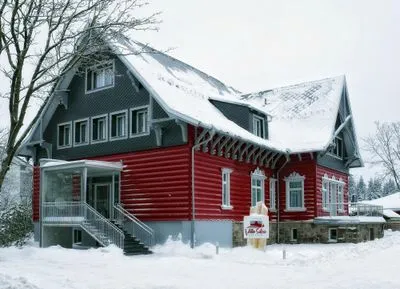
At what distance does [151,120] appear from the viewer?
2428 cm

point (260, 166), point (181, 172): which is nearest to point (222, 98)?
point (260, 166)

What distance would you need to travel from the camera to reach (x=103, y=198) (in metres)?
27.2

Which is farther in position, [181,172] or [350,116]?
[350,116]

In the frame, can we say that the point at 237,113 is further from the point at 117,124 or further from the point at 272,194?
the point at 117,124

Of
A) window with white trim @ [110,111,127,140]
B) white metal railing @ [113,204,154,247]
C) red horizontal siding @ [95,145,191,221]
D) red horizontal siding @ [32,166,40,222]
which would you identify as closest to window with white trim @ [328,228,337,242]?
red horizontal siding @ [95,145,191,221]

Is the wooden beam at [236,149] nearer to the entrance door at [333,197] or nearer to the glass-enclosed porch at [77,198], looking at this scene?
the glass-enclosed porch at [77,198]

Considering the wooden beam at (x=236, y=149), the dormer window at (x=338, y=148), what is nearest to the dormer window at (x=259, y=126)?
the wooden beam at (x=236, y=149)

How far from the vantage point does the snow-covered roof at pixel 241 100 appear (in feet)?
80.3

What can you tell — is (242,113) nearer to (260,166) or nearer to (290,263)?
(260,166)

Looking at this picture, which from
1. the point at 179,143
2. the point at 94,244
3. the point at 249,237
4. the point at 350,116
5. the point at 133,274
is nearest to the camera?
the point at 133,274

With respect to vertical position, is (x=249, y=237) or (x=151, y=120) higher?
(x=151, y=120)

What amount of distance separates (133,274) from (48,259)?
5553 millimetres

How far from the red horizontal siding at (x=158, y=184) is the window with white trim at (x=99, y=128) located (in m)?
1.92

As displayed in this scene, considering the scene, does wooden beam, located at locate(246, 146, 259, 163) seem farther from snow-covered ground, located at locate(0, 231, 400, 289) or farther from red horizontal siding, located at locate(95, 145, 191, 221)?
snow-covered ground, located at locate(0, 231, 400, 289)
